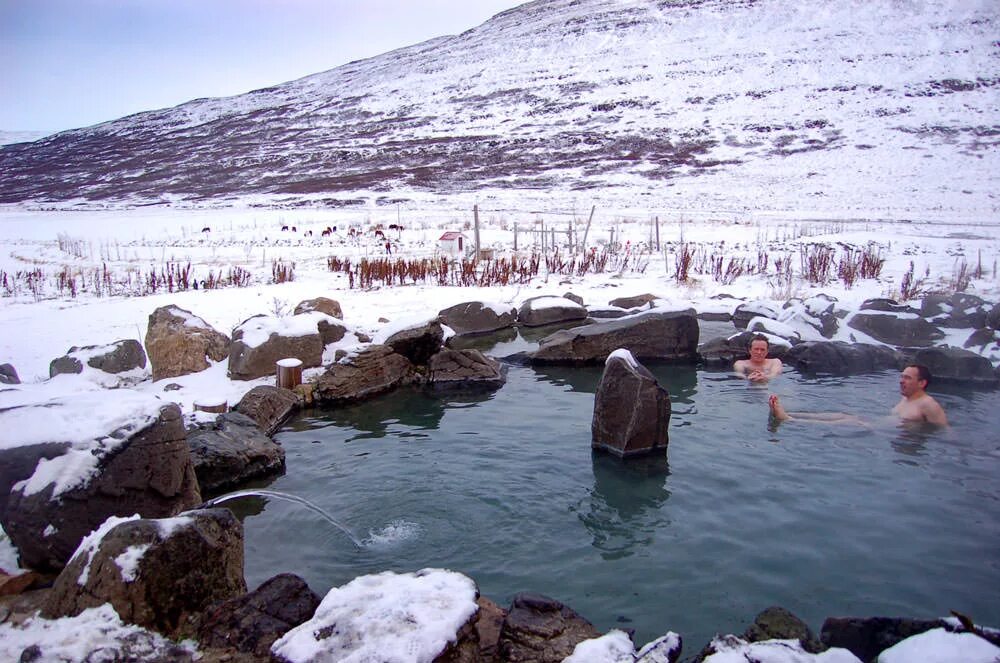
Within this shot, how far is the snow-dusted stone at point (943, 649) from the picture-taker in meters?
3.19

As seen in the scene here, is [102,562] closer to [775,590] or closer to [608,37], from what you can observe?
[775,590]

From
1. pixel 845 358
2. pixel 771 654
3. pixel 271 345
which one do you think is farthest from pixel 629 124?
pixel 771 654

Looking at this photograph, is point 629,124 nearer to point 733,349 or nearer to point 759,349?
point 733,349

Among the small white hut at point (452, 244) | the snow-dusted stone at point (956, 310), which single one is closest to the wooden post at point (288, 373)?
the snow-dusted stone at point (956, 310)

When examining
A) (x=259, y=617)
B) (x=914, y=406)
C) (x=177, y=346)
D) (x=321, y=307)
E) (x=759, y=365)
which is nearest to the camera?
(x=259, y=617)

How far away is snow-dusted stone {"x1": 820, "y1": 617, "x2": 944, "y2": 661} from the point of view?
12.0ft

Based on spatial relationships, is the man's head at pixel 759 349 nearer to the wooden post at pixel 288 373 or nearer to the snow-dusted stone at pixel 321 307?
the wooden post at pixel 288 373

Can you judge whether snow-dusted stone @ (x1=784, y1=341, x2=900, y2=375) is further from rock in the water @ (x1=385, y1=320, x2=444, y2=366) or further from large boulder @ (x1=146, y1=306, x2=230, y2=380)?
large boulder @ (x1=146, y1=306, x2=230, y2=380)

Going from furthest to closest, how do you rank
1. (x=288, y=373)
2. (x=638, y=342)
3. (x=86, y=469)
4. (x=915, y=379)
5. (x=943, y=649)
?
(x=638, y=342) → (x=288, y=373) → (x=915, y=379) → (x=86, y=469) → (x=943, y=649)

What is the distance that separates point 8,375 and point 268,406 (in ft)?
10.4

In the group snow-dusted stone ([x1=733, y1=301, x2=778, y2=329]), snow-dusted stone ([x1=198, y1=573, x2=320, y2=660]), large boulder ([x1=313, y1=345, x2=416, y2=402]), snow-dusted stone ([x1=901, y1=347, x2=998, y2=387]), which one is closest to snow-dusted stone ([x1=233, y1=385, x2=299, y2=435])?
large boulder ([x1=313, y1=345, x2=416, y2=402])

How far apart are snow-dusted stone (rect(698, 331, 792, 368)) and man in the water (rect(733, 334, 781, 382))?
0.46 meters

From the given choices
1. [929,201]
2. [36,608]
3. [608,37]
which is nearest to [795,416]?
[36,608]

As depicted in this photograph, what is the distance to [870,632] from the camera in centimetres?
372
